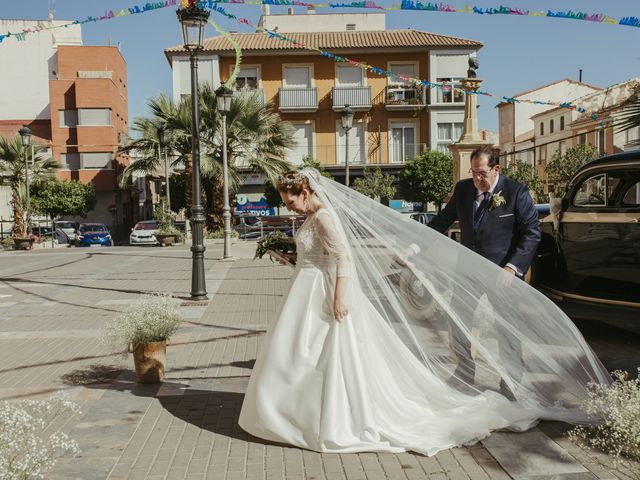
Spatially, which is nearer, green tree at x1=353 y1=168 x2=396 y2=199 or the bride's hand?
the bride's hand

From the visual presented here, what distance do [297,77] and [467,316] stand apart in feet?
136

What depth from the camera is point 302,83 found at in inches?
1773

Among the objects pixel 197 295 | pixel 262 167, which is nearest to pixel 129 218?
pixel 262 167

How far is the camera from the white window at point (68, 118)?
49.0 m

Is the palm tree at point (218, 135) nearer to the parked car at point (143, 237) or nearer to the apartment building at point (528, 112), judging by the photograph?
the parked car at point (143, 237)

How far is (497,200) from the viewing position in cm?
557

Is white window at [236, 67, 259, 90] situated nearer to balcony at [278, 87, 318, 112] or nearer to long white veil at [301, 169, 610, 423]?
balcony at [278, 87, 318, 112]

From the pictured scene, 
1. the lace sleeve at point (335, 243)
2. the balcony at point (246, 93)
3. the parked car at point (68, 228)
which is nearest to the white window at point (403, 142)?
the balcony at point (246, 93)

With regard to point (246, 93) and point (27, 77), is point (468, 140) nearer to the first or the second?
point (246, 93)

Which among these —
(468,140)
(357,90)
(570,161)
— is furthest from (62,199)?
(468,140)

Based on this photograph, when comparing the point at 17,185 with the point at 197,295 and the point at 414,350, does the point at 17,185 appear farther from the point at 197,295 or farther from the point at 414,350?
the point at 414,350

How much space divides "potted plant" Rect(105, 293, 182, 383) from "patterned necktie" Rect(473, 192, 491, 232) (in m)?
2.90

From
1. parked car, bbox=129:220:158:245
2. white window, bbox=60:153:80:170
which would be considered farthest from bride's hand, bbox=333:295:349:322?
white window, bbox=60:153:80:170

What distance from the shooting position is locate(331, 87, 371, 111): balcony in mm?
44250
